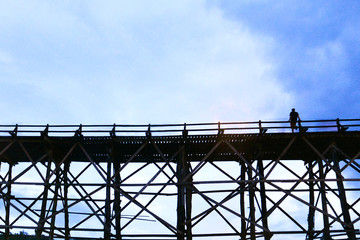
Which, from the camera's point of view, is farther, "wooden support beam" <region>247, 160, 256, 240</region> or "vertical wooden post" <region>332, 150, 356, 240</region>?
"wooden support beam" <region>247, 160, 256, 240</region>

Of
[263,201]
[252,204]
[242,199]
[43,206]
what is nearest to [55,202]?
[43,206]

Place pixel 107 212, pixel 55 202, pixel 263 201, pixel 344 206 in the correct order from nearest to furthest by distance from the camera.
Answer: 1. pixel 344 206
2. pixel 107 212
3. pixel 263 201
4. pixel 55 202

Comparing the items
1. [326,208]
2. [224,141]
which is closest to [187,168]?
[224,141]

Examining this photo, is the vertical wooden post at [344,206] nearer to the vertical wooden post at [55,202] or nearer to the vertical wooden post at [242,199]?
the vertical wooden post at [242,199]

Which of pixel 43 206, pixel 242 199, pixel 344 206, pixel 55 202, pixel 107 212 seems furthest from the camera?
pixel 242 199

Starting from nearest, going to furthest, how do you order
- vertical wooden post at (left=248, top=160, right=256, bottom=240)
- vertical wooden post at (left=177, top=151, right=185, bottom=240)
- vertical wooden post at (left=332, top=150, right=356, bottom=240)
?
vertical wooden post at (left=332, top=150, right=356, bottom=240)
vertical wooden post at (left=177, top=151, right=185, bottom=240)
vertical wooden post at (left=248, top=160, right=256, bottom=240)

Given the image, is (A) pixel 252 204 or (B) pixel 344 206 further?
(A) pixel 252 204

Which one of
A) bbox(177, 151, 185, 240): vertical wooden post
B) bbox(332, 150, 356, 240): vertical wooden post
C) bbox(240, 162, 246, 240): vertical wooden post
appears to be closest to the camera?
bbox(332, 150, 356, 240): vertical wooden post

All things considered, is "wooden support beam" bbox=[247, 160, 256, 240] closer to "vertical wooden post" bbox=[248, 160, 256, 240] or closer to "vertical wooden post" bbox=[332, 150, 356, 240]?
"vertical wooden post" bbox=[248, 160, 256, 240]

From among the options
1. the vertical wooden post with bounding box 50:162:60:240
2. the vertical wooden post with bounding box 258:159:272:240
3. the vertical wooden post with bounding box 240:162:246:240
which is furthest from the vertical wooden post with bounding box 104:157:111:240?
the vertical wooden post with bounding box 258:159:272:240

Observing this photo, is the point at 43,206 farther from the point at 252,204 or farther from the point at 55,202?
the point at 252,204

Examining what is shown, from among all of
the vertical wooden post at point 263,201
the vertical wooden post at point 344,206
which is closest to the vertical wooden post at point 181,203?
the vertical wooden post at point 263,201

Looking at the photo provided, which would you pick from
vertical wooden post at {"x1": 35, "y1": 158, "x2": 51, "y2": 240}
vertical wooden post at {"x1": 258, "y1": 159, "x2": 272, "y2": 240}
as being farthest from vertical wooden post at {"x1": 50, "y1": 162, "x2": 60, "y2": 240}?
vertical wooden post at {"x1": 258, "y1": 159, "x2": 272, "y2": 240}

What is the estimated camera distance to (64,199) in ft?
50.2
